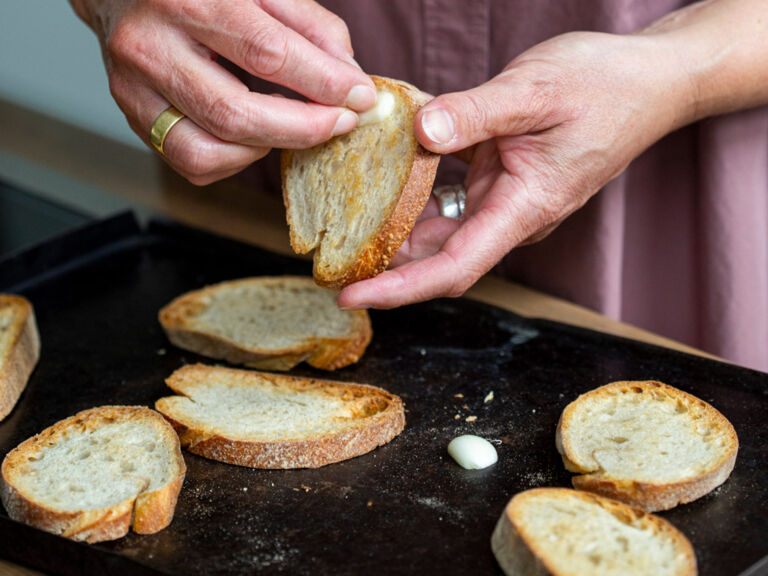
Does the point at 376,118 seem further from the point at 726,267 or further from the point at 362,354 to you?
the point at 726,267

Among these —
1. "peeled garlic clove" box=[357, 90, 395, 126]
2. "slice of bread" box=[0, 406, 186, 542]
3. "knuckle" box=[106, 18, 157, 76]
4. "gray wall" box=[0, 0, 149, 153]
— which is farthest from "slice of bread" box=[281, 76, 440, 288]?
"gray wall" box=[0, 0, 149, 153]

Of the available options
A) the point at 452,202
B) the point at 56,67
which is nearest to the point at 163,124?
the point at 452,202

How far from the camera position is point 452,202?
2.40 m

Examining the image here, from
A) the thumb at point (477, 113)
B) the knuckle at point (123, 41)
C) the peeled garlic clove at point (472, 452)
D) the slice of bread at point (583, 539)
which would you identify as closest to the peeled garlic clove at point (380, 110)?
the thumb at point (477, 113)

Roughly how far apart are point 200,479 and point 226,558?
291mm

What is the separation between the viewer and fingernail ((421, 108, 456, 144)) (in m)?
1.98

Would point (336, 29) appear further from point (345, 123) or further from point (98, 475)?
point (98, 475)

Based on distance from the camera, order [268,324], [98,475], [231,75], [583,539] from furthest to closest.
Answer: [268,324], [231,75], [98,475], [583,539]

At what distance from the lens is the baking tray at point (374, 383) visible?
5.67 feet

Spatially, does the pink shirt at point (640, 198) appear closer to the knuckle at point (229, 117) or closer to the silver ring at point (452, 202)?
the silver ring at point (452, 202)

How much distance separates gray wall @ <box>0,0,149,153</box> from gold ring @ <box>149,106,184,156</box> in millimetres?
2847

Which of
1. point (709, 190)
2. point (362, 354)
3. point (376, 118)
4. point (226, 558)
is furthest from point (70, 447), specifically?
point (709, 190)

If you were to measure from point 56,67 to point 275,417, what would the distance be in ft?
12.3

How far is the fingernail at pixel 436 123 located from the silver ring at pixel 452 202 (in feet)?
1.39
